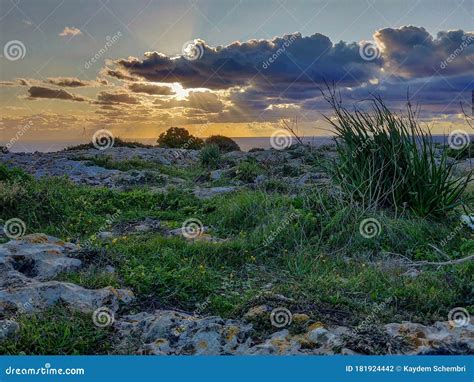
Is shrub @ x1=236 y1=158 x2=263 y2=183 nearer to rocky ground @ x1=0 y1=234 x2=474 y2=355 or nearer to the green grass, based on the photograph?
rocky ground @ x1=0 y1=234 x2=474 y2=355

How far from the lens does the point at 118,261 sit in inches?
222

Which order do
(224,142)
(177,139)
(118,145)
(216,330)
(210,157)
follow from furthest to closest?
(177,139) < (224,142) < (118,145) < (210,157) < (216,330)

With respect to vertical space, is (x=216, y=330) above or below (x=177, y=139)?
below

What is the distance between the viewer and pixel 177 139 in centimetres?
2350

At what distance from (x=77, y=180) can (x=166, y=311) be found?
8323mm

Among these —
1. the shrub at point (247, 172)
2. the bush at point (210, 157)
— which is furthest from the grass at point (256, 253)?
the bush at point (210, 157)

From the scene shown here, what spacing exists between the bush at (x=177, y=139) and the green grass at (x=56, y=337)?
18370 mm

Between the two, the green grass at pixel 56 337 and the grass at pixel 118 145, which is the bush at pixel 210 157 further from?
the green grass at pixel 56 337

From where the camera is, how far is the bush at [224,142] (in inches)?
864

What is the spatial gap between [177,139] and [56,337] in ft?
65.1

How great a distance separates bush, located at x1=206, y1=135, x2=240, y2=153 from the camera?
72.0 feet

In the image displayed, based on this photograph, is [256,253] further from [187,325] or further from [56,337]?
[56,337]

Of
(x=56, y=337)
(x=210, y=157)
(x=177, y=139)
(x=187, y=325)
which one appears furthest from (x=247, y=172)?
(x=177, y=139)

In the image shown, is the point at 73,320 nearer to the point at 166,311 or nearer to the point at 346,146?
the point at 166,311
